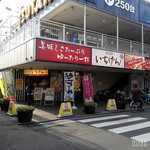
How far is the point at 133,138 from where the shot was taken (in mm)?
5832

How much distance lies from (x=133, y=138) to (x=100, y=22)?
36.9 ft

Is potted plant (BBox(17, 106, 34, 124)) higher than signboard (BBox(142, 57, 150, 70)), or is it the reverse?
signboard (BBox(142, 57, 150, 70))

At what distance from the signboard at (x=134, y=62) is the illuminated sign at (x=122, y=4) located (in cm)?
384

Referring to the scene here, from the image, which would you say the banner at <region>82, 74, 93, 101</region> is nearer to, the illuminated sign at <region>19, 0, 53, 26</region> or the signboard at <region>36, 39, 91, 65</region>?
the signboard at <region>36, 39, 91, 65</region>

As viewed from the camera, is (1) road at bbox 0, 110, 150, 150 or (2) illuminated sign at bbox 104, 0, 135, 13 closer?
(1) road at bbox 0, 110, 150, 150

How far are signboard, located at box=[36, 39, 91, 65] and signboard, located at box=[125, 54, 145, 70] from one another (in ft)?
13.7

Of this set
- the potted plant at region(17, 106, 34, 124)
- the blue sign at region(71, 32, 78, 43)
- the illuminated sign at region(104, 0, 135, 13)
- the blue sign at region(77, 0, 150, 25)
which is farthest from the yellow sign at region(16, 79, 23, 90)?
the illuminated sign at region(104, 0, 135, 13)

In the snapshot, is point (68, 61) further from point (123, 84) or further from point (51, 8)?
point (123, 84)

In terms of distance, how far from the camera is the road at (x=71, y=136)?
5.08 m

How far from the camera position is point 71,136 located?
6.16m

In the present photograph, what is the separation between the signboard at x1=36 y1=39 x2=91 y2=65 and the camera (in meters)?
9.20

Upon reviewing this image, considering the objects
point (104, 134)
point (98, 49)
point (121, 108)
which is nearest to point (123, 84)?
point (121, 108)

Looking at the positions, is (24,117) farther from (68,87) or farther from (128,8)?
(128,8)

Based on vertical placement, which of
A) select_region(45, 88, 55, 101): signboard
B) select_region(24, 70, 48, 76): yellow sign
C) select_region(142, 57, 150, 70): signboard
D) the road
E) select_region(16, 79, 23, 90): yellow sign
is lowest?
the road
